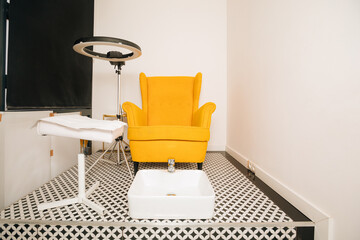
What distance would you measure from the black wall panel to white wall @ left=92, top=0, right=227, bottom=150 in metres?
0.22

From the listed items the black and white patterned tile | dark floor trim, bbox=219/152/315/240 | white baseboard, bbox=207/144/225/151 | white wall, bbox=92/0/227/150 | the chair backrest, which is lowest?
the black and white patterned tile

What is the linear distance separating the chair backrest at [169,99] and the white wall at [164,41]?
450 millimetres

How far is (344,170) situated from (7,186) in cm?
185

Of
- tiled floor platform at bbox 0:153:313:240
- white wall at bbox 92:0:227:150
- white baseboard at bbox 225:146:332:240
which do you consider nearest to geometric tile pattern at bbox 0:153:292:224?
tiled floor platform at bbox 0:153:313:240

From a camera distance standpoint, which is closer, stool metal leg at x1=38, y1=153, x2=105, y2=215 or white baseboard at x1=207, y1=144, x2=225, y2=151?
stool metal leg at x1=38, y1=153, x2=105, y2=215

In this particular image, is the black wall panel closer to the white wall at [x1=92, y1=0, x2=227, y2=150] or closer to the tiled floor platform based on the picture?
the white wall at [x1=92, y1=0, x2=227, y2=150]

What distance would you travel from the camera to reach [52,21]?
5.92ft

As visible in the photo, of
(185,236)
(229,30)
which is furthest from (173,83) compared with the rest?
(185,236)

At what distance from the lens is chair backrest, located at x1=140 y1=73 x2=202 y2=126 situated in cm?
220

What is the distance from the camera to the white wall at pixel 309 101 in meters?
0.81

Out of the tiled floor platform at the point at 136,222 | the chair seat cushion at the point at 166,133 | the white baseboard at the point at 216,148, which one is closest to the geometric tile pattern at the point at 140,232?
the tiled floor platform at the point at 136,222

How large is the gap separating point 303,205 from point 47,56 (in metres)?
2.35

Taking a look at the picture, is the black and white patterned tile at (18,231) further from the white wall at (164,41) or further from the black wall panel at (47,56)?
the white wall at (164,41)

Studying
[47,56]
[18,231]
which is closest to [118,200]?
[18,231]
